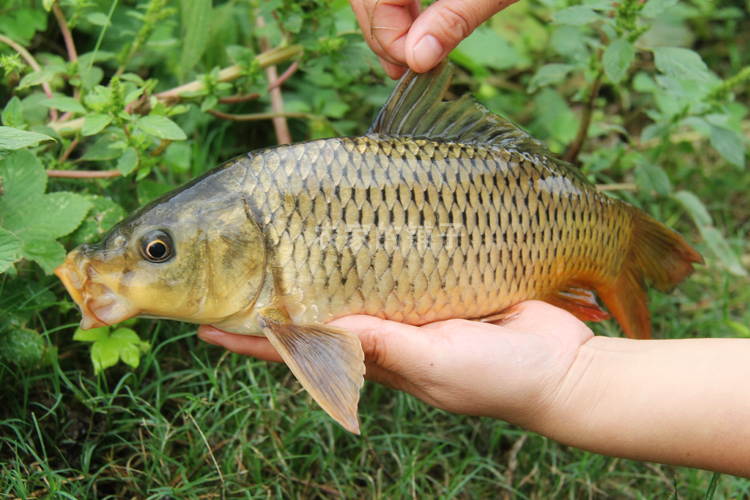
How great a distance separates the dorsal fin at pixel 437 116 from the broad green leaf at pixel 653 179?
123 cm

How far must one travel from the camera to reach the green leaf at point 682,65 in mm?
2531

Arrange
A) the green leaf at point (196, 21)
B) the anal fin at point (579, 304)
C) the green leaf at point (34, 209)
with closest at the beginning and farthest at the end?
the green leaf at point (34, 209)
the anal fin at point (579, 304)
the green leaf at point (196, 21)

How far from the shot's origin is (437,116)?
2.18 m

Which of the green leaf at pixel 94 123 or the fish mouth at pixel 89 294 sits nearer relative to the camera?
the fish mouth at pixel 89 294

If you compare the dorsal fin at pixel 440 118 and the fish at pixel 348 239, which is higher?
the dorsal fin at pixel 440 118

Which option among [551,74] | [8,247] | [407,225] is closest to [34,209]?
[8,247]

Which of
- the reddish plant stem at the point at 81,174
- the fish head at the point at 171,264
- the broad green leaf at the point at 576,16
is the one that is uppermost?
the broad green leaf at the point at 576,16

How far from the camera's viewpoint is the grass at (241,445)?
7.04 ft

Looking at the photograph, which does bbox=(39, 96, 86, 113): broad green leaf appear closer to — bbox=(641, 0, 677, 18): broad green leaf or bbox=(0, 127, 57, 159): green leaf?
bbox=(0, 127, 57, 159): green leaf

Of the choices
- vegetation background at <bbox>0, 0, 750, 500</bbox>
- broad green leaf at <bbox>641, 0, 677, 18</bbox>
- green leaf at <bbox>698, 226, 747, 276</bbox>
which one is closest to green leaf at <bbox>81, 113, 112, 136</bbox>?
vegetation background at <bbox>0, 0, 750, 500</bbox>

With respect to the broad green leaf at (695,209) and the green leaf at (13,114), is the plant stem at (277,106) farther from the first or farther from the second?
the broad green leaf at (695,209)

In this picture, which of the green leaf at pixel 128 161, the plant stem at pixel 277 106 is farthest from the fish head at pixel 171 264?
Answer: the plant stem at pixel 277 106

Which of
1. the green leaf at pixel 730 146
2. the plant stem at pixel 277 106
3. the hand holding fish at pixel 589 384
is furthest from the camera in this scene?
the plant stem at pixel 277 106

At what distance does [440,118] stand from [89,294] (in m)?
1.31
